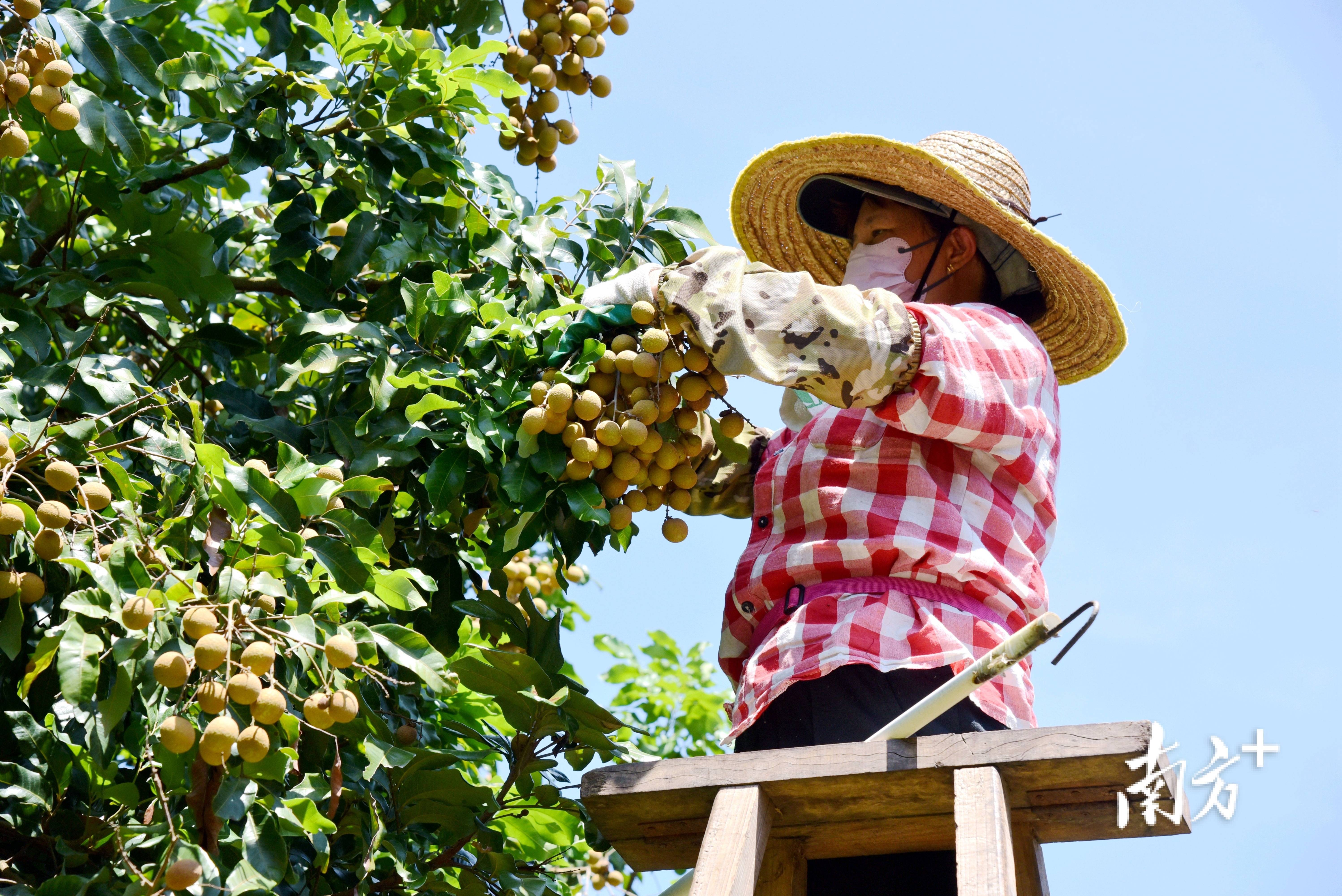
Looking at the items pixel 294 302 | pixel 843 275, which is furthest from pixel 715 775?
pixel 294 302

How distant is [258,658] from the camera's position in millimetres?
1519

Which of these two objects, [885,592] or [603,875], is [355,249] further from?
[603,875]

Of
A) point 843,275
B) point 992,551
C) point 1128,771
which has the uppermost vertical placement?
point 843,275

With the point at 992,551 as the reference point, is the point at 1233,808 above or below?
below

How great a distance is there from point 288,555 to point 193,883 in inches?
14.5

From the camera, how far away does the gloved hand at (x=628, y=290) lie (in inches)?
74.5

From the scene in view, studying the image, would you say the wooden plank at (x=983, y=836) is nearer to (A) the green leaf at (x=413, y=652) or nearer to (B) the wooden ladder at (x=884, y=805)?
(B) the wooden ladder at (x=884, y=805)

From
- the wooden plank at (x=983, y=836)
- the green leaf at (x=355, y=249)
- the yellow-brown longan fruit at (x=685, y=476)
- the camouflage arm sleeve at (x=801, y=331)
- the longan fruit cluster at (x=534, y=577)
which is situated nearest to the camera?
the wooden plank at (x=983, y=836)

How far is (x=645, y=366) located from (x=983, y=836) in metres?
0.73

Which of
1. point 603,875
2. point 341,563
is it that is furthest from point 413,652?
point 603,875

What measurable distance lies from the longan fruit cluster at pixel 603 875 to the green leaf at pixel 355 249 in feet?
4.34

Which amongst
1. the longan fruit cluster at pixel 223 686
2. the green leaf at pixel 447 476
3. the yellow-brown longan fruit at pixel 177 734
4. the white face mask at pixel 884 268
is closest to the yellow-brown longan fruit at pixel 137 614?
the longan fruit cluster at pixel 223 686

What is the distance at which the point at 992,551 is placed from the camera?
74.7 inches

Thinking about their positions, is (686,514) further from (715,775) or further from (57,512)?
(57,512)
